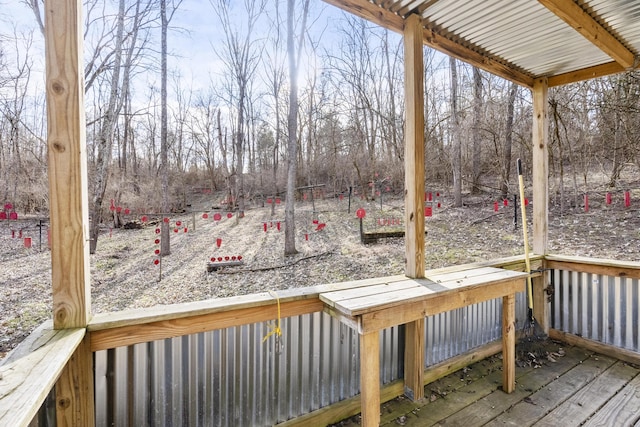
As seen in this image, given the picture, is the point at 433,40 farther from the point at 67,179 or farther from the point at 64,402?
the point at 64,402

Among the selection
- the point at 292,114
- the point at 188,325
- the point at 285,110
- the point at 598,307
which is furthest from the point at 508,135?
the point at 285,110

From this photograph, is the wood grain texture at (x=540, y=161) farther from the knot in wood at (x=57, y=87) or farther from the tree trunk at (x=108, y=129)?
the tree trunk at (x=108, y=129)

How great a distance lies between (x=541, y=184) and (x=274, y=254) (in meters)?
4.62

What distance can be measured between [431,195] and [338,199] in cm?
354

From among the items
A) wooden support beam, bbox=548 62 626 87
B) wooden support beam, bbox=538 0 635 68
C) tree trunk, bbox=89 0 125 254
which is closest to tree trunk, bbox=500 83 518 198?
wooden support beam, bbox=548 62 626 87

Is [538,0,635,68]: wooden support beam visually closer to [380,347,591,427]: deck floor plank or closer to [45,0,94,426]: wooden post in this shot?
[45,0,94,426]: wooden post

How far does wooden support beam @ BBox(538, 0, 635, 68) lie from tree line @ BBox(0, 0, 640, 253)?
8.39 feet

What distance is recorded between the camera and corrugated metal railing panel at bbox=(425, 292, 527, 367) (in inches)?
90.6

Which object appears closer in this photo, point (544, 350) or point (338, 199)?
point (544, 350)

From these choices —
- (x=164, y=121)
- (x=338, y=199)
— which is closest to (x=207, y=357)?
(x=164, y=121)

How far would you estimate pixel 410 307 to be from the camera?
5.49ft

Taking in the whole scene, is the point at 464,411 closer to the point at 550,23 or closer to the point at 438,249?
the point at 550,23

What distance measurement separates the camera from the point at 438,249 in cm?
487

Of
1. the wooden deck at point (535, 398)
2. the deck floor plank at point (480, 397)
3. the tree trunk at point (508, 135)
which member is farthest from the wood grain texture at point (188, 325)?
the tree trunk at point (508, 135)
